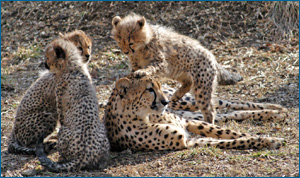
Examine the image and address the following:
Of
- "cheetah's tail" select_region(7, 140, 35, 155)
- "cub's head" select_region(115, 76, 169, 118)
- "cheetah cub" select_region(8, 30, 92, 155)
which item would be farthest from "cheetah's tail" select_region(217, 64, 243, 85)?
"cheetah's tail" select_region(7, 140, 35, 155)

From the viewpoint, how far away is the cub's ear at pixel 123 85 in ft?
13.4

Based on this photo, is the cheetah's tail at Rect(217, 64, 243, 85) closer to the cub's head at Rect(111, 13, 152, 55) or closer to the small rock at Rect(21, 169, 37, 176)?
the cub's head at Rect(111, 13, 152, 55)

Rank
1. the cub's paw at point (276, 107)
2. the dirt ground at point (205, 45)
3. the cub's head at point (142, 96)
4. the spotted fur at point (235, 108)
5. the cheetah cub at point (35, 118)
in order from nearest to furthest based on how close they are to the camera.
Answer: the dirt ground at point (205, 45) < the cub's head at point (142, 96) < the cheetah cub at point (35, 118) < the spotted fur at point (235, 108) < the cub's paw at point (276, 107)

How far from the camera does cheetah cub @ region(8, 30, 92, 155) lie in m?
4.34

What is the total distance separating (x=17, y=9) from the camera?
356 inches

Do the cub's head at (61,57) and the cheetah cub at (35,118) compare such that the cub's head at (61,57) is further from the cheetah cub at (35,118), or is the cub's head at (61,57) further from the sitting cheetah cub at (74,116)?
the cheetah cub at (35,118)

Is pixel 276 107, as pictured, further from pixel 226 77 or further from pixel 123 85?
pixel 123 85

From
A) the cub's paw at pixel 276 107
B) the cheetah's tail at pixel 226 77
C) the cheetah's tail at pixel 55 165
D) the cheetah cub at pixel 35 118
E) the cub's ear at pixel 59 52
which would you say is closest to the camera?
the cheetah's tail at pixel 55 165

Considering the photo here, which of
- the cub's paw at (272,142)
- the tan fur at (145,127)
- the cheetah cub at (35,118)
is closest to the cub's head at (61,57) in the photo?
the cheetah cub at (35,118)

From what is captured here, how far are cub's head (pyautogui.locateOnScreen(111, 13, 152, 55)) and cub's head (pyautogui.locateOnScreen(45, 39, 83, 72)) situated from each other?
0.63m

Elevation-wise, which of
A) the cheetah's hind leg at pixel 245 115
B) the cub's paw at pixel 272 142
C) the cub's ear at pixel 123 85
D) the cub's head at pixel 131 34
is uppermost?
the cub's head at pixel 131 34

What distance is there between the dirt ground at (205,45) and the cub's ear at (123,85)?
0.58 m

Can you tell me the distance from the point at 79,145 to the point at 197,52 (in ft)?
6.77

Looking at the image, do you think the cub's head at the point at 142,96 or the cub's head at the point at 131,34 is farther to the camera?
the cub's head at the point at 131,34
